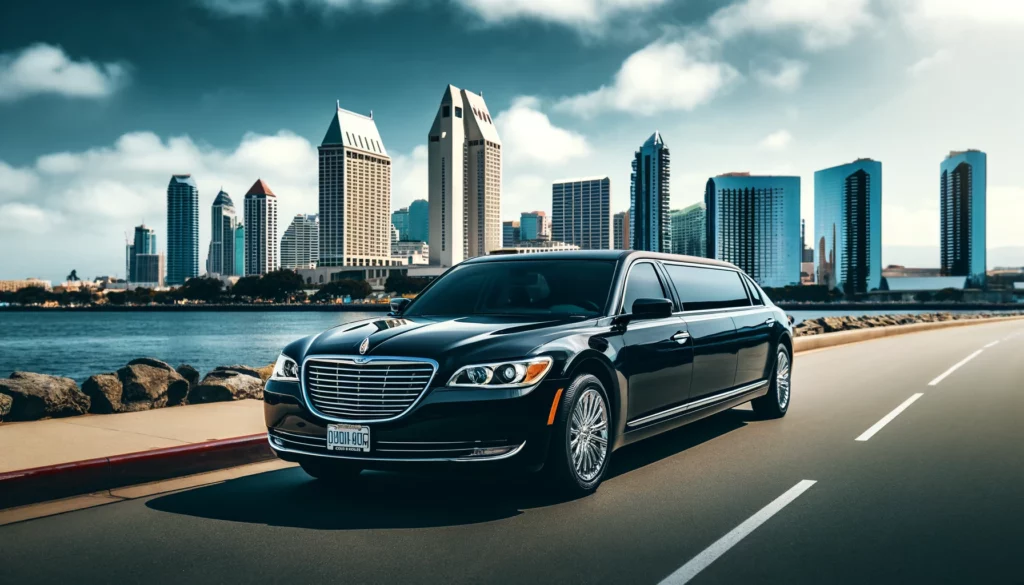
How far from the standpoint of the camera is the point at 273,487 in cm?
663

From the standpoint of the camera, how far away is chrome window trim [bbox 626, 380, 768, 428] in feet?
22.9

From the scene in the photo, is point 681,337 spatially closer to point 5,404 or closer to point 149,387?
point 5,404

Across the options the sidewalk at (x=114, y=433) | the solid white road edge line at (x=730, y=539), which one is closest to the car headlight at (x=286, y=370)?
the sidewalk at (x=114, y=433)

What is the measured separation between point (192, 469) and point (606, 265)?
12.6 ft

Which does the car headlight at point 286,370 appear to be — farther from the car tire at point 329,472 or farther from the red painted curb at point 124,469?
the red painted curb at point 124,469

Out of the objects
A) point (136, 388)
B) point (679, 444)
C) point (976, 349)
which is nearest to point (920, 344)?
point (976, 349)

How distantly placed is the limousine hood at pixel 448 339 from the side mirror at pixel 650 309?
524 millimetres

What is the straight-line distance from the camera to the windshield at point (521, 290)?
7059 millimetres

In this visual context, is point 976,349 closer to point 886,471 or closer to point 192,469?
point 886,471

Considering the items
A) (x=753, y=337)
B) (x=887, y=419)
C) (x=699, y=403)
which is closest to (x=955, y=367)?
(x=887, y=419)

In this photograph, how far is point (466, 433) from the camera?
18.2ft

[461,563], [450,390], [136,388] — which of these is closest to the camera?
[461,563]

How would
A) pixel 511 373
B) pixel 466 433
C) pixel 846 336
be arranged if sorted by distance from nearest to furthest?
1. pixel 466 433
2. pixel 511 373
3. pixel 846 336

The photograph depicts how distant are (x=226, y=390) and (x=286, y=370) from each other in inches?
A: 245
